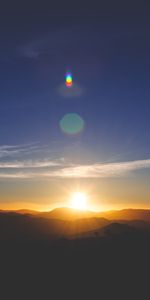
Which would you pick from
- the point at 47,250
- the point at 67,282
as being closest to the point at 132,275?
the point at 67,282

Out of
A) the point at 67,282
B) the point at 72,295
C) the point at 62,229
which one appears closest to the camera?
the point at 72,295

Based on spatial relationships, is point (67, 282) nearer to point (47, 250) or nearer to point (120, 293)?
point (120, 293)

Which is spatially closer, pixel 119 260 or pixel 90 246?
pixel 119 260

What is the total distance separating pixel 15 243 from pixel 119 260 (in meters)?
22.0

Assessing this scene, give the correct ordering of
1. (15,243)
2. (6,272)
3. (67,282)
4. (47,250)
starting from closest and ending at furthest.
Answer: (67,282) → (6,272) → (47,250) → (15,243)

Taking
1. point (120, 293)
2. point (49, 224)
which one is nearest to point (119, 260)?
point (120, 293)

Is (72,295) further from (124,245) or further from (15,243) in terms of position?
(15,243)

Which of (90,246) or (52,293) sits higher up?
(90,246)

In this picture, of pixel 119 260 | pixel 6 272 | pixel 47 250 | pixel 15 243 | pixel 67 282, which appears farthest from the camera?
pixel 15 243

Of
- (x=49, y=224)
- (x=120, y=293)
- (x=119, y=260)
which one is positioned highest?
(x=49, y=224)

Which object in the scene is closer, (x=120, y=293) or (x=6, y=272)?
(x=120, y=293)

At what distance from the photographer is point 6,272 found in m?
44.5

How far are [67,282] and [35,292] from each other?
4.66m

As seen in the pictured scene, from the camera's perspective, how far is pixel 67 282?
4166 centimetres
